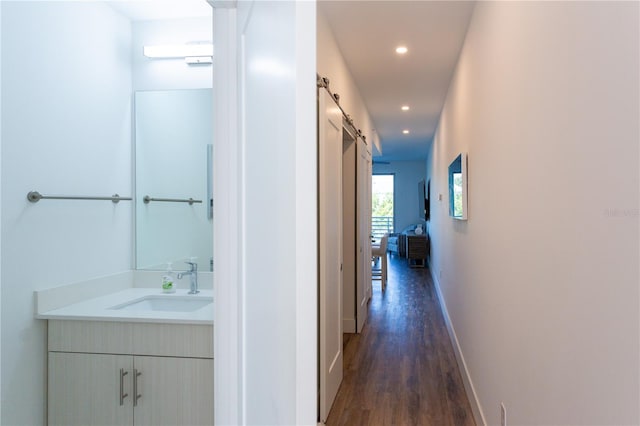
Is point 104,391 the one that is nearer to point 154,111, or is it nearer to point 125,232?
point 125,232

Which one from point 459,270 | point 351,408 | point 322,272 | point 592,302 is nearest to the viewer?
point 592,302

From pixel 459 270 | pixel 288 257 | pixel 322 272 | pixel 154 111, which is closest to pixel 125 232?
pixel 154 111

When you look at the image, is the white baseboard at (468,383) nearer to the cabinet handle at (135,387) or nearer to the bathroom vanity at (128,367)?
the bathroom vanity at (128,367)

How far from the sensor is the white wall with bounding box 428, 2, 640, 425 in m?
0.85

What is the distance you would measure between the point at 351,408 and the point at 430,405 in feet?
1.79

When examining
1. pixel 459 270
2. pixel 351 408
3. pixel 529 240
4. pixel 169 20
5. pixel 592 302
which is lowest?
pixel 351 408

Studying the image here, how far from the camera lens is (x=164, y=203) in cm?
262

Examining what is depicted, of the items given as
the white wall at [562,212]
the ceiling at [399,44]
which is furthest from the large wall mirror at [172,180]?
the white wall at [562,212]

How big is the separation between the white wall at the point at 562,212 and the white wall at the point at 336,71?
1.09 m

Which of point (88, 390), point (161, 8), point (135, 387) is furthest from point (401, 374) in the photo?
point (161, 8)

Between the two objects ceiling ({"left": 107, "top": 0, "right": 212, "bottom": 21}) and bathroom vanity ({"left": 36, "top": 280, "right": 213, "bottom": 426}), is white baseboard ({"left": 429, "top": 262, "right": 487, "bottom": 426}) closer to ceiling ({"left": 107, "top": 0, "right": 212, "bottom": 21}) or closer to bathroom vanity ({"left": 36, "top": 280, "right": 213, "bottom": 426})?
bathroom vanity ({"left": 36, "top": 280, "right": 213, "bottom": 426})

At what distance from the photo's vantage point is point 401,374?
11.4 feet

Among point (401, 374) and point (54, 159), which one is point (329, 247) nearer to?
point (401, 374)

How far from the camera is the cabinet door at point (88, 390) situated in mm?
1976
